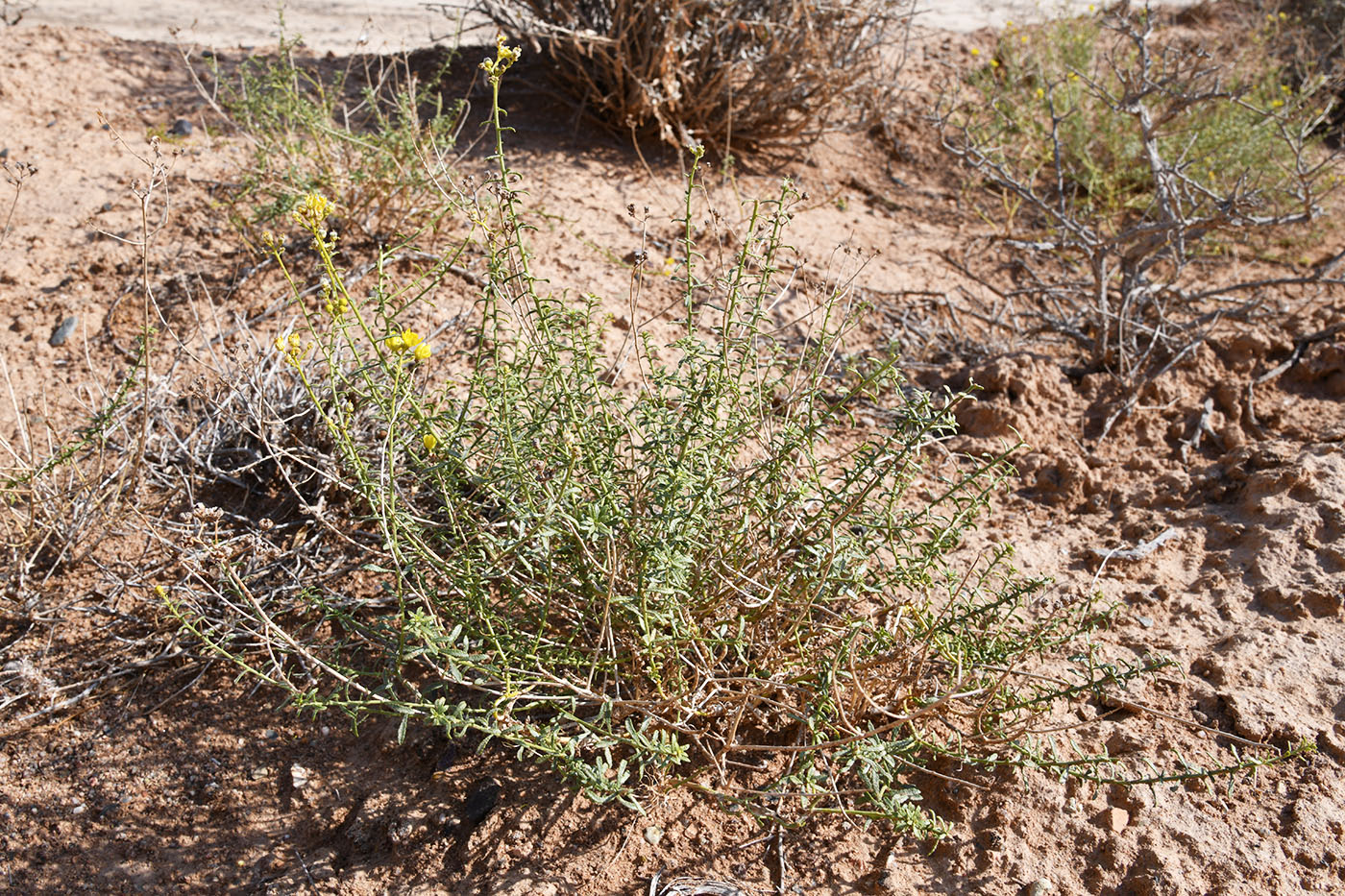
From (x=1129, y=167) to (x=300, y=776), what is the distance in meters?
4.67

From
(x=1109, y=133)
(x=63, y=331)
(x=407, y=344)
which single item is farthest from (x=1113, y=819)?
(x=1109, y=133)

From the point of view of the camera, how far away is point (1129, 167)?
5020 mm

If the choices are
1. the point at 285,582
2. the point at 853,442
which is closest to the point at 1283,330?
the point at 853,442

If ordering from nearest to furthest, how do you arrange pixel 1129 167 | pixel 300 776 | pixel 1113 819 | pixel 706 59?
pixel 1113 819, pixel 300 776, pixel 706 59, pixel 1129 167

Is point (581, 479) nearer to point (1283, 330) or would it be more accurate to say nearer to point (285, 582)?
point (285, 582)

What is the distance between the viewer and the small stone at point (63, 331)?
3299mm

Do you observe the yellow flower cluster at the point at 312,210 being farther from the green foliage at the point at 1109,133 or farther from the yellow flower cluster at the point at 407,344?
the green foliage at the point at 1109,133

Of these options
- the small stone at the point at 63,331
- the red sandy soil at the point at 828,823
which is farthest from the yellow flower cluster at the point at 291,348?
the small stone at the point at 63,331

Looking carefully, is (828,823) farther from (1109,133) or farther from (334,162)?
(1109,133)

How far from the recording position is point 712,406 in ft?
6.93

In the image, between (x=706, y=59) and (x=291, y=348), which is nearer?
→ (x=291, y=348)

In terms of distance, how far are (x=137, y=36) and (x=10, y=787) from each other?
14.5 ft

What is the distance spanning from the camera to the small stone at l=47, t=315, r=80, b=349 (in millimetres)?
→ 3299

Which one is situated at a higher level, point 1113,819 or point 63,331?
point 63,331
